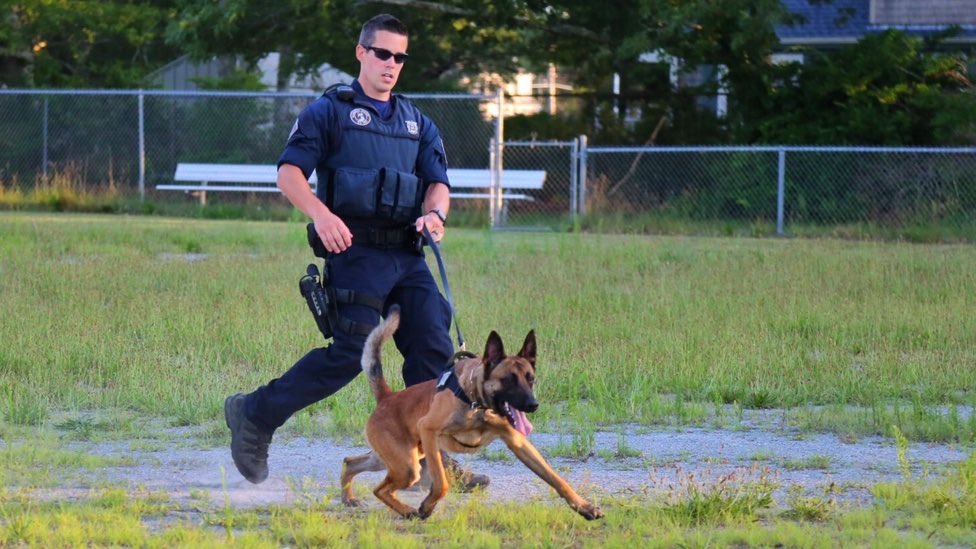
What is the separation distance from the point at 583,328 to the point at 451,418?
16.6 ft

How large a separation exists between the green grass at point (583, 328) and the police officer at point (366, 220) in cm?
144

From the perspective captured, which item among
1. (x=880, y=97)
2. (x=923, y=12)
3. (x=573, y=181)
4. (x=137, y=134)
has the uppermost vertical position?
(x=923, y=12)

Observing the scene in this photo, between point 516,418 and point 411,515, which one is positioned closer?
point 516,418

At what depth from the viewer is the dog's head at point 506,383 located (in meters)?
4.75

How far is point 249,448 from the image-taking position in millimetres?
5551

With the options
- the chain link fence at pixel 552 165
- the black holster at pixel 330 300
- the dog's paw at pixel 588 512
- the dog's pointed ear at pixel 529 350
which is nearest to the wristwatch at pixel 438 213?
the black holster at pixel 330 300

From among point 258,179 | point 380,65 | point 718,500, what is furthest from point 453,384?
point 258,179

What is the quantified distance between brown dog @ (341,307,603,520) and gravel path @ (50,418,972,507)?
1.46ft

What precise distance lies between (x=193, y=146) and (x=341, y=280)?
18.8 meters

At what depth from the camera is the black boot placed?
5.55m

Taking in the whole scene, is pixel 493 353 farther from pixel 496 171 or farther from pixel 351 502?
pixel 496 171

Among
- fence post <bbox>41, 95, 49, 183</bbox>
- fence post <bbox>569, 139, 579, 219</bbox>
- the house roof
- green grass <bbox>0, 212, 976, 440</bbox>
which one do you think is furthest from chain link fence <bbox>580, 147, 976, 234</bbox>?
fence post <bbox>41, 95, 49, 183</bbox>

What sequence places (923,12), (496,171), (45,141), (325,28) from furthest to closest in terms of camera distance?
(923,12), (325,28), (45,141), (496,171)

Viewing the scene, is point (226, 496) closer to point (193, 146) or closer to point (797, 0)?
point (193, 146)
